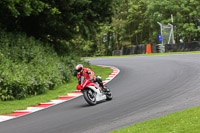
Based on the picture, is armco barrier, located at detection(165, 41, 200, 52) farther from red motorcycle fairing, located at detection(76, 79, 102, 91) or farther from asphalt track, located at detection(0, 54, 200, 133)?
red motorcycle fairing, located at detection(76, 79, 102, 91)

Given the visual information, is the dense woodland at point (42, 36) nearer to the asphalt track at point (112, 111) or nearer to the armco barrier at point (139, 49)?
the asphalt track at point (112, 111)

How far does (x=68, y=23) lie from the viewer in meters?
24.3

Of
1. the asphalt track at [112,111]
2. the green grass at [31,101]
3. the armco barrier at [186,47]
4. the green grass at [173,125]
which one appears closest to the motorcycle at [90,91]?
the asphalt track at [112,111]

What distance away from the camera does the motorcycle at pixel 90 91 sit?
36.5 ft

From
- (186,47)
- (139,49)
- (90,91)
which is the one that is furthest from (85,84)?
(139,49)

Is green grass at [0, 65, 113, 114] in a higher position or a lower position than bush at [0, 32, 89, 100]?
lower

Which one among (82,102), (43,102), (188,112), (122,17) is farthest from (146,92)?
(122,17)

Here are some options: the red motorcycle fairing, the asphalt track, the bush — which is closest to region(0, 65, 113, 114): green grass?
the bush

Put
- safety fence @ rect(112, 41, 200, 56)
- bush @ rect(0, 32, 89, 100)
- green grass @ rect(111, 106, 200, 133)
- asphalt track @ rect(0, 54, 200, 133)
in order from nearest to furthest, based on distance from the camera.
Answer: green grass @ rect(111, 106, 200, 133) < asphalt track @ rect(0, 54, 200, 133) < bush @ rect(0, 32, 89, 100) < safety fence @ rect(112, 41, 200, 56)

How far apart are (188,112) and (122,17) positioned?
227ft

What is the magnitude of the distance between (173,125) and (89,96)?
16.5ft

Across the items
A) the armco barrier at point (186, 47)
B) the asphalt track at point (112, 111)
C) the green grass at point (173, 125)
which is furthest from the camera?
the armco barrier at point (186, 47)

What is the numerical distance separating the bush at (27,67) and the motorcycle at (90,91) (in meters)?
4.16

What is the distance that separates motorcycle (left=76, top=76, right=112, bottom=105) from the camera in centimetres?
1112
